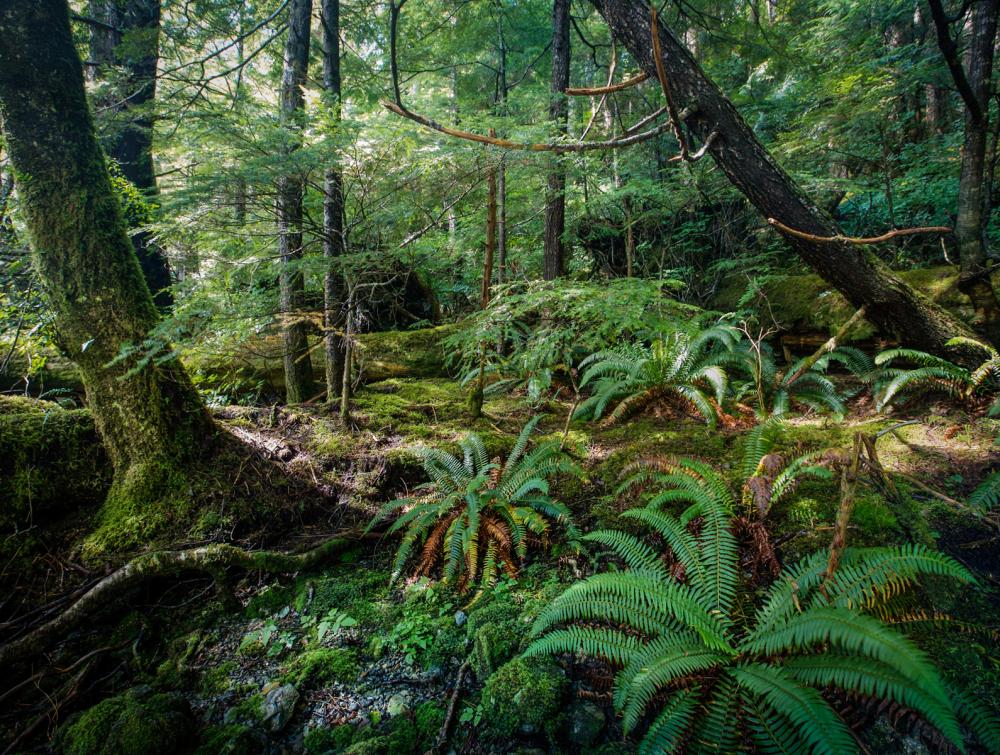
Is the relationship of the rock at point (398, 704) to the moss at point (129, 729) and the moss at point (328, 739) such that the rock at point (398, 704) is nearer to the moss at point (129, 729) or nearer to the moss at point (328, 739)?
the moss at point (328, 739)

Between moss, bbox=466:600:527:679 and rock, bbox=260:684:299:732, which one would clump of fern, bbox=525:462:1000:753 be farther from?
rock, bbox=260:684:299:732

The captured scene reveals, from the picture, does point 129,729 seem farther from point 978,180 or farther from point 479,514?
point 978,180

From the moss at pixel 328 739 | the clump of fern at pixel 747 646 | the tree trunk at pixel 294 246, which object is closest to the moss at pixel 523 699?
the clump of fern at pixel 747 646

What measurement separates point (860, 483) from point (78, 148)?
6.03 metres

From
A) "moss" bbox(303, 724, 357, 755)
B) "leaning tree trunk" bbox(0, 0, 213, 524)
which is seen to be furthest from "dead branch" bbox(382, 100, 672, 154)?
"moss" bbox(303, 724, 357, 755)

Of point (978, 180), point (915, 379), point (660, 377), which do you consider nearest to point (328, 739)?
point (660, 377)

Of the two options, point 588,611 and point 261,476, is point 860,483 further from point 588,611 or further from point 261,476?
point 261,476

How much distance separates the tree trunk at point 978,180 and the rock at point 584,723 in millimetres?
5747

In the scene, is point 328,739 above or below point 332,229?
below

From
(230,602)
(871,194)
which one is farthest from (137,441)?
(871,194)

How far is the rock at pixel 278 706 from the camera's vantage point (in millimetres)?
2223

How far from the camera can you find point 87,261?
3.28m

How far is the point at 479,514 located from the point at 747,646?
1829 millimetres

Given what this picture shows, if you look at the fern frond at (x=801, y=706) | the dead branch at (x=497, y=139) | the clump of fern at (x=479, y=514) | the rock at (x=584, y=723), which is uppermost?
the dead branch at (x=497, y=139)
